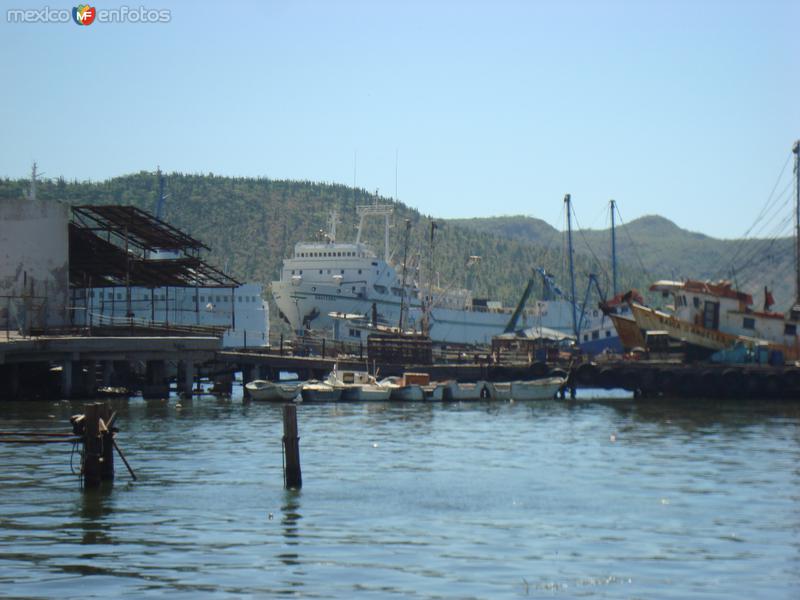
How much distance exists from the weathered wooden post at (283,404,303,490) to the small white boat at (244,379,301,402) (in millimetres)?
36916

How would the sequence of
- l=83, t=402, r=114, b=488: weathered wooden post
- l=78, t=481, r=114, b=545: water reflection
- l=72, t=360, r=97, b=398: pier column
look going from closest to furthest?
l=78, t=481, r=114, b=545: water reflection < l=83, t=402, r=114, b=488: weathered wooden post < l=72, t=360, r=97, b=398: pier column

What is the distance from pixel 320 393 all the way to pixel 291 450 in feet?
127

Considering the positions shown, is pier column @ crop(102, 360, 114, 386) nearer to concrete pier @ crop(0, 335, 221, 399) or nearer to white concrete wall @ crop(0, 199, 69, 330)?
concrete pier @ crop(0, 335, 221, 399)

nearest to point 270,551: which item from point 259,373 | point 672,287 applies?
point 259,373

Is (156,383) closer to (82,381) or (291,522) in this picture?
(82,381)

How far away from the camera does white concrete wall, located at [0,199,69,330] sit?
6128cm

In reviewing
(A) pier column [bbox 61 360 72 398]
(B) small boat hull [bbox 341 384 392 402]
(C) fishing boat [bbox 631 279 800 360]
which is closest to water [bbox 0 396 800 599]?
(A) pier column [bbox 61 360 72 398]

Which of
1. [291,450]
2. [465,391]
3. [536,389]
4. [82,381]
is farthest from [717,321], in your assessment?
[291,450]

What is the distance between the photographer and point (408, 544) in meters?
23.6

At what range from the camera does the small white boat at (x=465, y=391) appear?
72688 mm

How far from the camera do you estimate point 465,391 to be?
7350cm

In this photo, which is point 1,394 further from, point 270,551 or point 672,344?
point 672,344

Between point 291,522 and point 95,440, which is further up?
point 95,440

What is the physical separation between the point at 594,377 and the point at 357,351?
72.0 feet
